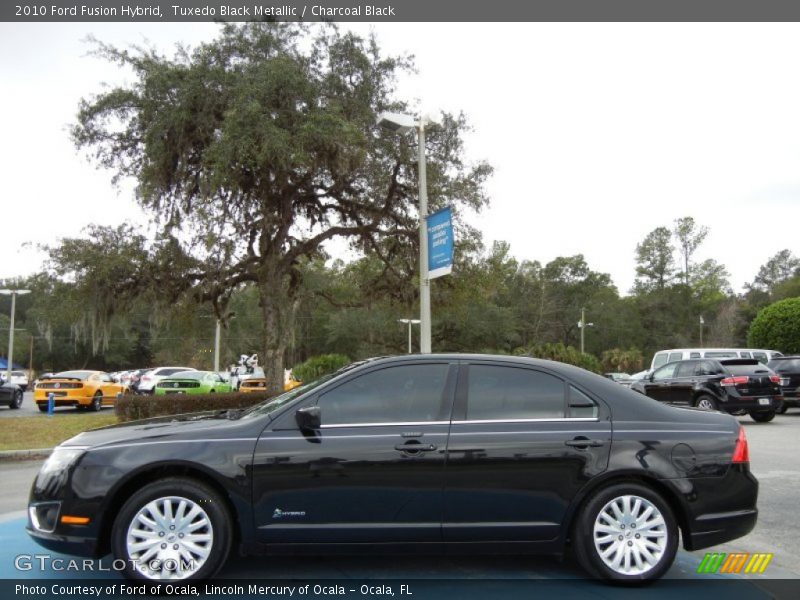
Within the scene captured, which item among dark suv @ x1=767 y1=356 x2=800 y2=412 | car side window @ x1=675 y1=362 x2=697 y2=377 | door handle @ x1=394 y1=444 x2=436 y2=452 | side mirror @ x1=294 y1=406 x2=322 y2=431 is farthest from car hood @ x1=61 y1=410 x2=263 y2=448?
dark suv @ x1=767 y1=356 x2=800 y2=412

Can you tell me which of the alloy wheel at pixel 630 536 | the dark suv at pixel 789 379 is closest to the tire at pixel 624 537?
the alloy wheel at pixel 630 536

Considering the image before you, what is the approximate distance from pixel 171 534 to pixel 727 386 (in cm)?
1515

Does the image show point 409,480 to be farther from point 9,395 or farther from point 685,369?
point 9,395

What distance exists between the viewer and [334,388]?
16.2 ft

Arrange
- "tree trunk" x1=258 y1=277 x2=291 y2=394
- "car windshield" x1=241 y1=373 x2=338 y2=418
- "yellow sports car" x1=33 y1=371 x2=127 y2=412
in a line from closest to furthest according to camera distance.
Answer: "car windshield" x1=241 y1=373 x2=338 y2=418, "tree trunk" x1=258 y1=277 x2=291 y2=394, "yellow sports car" x1=33 y1=371 x2=127 y2=412

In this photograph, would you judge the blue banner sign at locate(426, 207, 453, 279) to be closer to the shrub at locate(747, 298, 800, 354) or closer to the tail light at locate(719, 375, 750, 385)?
the tail light at locate(719, 375, 750, 385)

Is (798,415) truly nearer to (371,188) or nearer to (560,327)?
(371,188)

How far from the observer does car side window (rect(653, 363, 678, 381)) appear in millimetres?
18203

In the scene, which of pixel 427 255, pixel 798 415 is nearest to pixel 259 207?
pixel 427 255

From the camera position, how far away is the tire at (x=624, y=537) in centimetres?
472

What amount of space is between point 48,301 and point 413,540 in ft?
54.3

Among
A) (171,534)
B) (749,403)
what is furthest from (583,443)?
(749,403)

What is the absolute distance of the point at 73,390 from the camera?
2220cm

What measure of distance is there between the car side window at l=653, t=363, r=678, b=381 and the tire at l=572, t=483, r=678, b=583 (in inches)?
565
